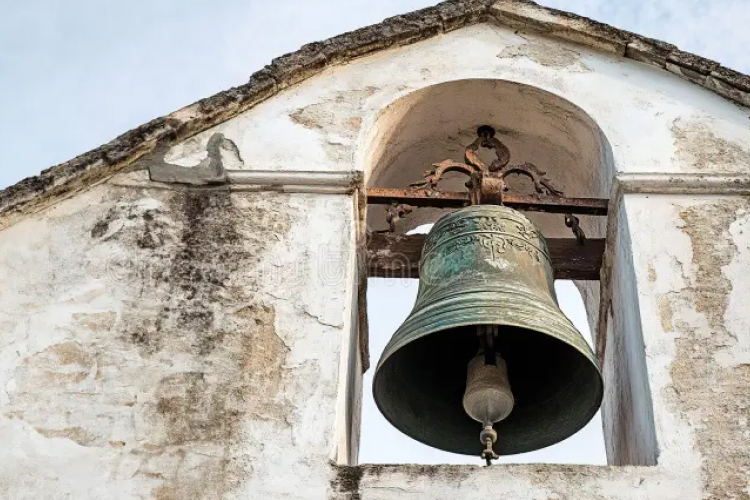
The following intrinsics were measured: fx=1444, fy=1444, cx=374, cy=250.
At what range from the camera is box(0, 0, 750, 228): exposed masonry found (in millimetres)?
5441

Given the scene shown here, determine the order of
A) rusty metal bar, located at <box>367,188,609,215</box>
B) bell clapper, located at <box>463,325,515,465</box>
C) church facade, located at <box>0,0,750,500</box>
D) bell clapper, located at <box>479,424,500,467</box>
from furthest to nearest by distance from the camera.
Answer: rusty metal bar, located at <box>367,188,609,215</box>, bell clapper, located at <box>463,325,515,465</box>, bell clapper, located at <box>479,424,500,467</box>, church facade, located at <box>0,0,750,500</box>

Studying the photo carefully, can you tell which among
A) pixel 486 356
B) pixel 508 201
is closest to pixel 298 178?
pixel 508 201

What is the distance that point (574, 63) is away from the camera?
241 inches

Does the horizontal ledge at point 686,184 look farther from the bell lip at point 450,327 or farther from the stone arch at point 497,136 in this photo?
the bell lip at point 450,327

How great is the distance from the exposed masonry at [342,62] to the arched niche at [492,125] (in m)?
0.35

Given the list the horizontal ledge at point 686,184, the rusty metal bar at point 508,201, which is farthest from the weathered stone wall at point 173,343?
the horizontal ledge at point 686,184

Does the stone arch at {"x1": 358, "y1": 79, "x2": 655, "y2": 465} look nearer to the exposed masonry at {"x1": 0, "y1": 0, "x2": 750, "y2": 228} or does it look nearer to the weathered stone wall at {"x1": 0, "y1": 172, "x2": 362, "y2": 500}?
the exposed masonry at {"x1": 0, "y1": 0, "x2": 750, "y2": 228}

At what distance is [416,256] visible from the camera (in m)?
5.71

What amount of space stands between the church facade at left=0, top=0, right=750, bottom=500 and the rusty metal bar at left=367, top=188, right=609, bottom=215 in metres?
0.06

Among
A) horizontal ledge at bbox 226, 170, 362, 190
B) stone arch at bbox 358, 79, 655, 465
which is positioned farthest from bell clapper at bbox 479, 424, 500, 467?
horizontal ledge at bbox 226, 170, 362, 190

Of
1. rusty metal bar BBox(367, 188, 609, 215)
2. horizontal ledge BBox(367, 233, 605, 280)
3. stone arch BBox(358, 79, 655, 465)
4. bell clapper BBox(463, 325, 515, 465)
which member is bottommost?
→ bell clapper BBox(463, 325, 515, 465)

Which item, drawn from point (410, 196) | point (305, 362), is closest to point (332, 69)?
point (410, 196)

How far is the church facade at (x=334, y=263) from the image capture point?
4.45m

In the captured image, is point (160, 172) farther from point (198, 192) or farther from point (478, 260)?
point (478, 260)
